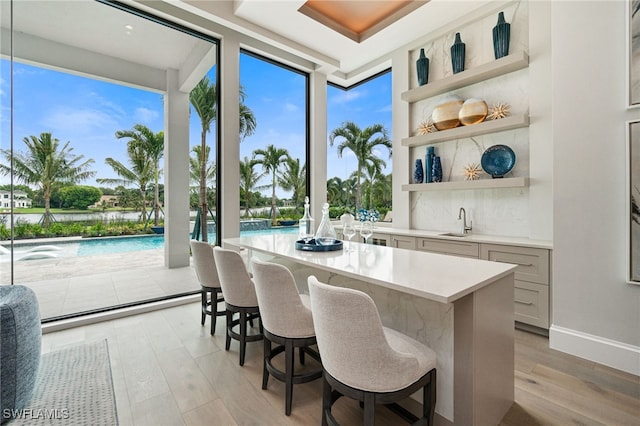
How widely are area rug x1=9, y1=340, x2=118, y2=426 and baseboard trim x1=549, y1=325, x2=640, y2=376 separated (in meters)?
3.20

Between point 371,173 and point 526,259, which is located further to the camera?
point 371,173

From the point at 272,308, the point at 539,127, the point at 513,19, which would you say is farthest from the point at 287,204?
the point at 513,19

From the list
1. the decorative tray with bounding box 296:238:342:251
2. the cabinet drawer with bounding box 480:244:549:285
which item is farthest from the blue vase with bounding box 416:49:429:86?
the decorative tray with bounding box 296:238:342:251

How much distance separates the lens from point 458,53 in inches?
142

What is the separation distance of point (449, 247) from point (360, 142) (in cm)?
275

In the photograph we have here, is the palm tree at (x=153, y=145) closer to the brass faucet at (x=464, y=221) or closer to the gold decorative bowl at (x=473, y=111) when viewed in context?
the gold decorative bowl at (x=473, y=111)

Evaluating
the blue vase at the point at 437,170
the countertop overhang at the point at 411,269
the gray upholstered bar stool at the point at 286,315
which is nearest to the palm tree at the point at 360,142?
the blue vase at the point at 437,170

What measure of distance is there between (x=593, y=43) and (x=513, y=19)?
4.39 feet

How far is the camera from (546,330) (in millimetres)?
2703

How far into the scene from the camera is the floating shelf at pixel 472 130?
3.11m

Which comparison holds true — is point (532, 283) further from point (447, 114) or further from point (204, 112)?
point (204, 112)

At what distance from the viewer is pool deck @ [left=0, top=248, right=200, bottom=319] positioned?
9.52 feet

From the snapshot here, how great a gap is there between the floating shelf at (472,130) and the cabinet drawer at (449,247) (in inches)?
51.0

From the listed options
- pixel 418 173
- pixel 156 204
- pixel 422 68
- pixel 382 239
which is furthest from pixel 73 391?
pixel 422 68
